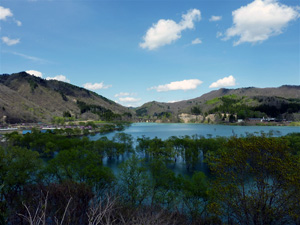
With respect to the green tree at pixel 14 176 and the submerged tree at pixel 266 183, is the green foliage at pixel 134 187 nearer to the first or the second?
the green tree at pixel 14 176

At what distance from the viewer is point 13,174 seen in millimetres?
25750

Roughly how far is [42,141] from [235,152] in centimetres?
6298

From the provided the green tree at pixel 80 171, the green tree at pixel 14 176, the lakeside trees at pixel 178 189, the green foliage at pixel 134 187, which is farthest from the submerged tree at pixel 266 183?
the green tree at pixel 14 176

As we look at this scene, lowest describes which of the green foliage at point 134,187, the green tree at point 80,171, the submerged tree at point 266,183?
the green foliage at point 134,187

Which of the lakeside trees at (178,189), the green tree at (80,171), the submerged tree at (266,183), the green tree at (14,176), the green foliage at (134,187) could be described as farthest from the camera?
the green tree at (80,171)

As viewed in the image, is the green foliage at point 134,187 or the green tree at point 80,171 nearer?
the green foliage at point 134,187

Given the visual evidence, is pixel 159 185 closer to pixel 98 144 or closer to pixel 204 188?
pixel 204 188

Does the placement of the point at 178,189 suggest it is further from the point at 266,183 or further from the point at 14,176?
the point at 14,176

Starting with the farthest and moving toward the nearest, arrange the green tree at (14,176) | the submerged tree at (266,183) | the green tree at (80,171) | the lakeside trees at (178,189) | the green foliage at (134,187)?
the green tree at (80,171) < the green foliage at (134,187) < the green tree at (14,176) < the lakeside trees at (178,189) < the submerged tree at (266,183)

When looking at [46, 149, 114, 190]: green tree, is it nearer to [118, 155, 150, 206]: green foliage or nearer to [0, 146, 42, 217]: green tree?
[118, 155, 150, 206]: green foliage

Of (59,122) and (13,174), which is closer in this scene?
(13,174)

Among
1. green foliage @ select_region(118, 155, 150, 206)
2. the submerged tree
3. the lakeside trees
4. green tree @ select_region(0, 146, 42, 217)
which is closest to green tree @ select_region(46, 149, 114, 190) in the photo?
the lakeside trees

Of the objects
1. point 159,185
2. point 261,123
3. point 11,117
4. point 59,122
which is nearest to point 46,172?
point 159,185

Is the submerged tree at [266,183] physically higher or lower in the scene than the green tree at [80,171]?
higher
